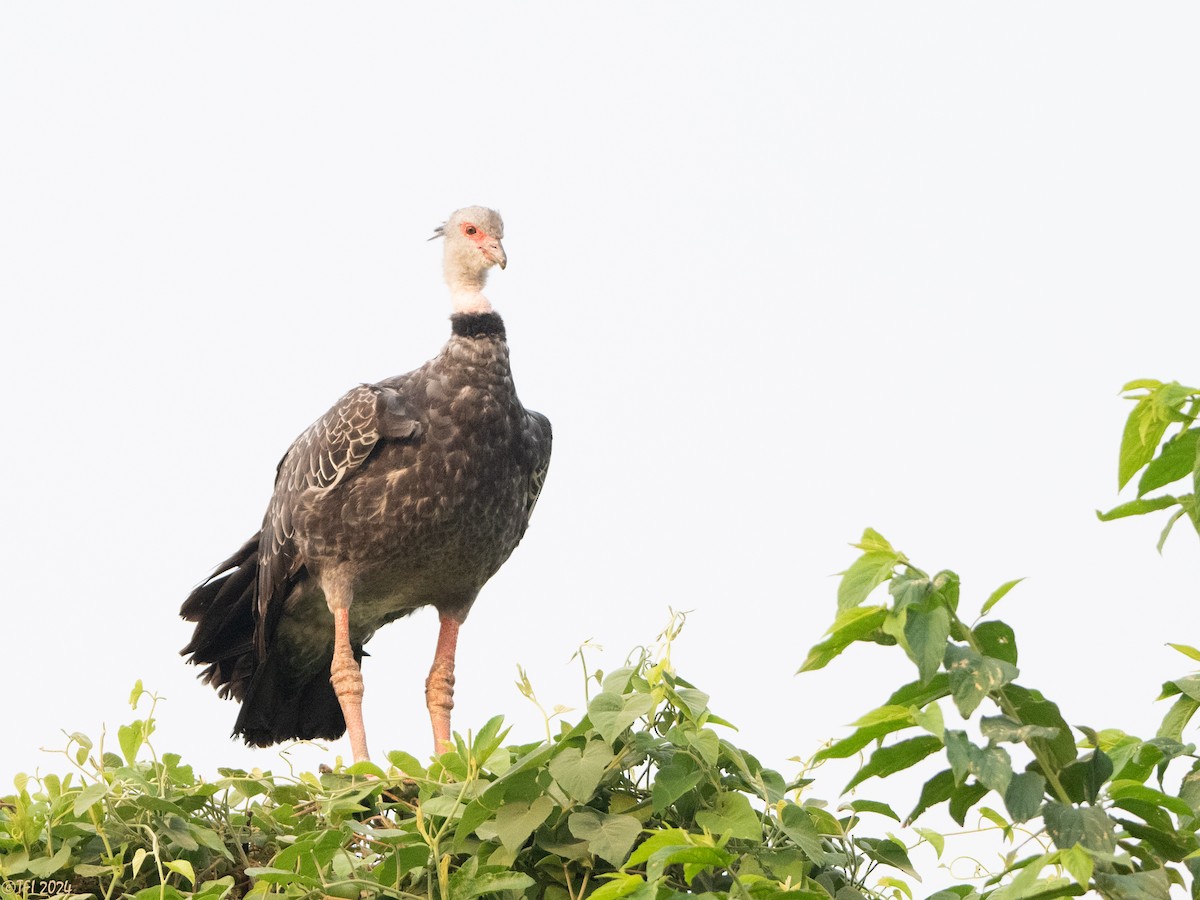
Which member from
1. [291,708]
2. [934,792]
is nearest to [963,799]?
[934,792]

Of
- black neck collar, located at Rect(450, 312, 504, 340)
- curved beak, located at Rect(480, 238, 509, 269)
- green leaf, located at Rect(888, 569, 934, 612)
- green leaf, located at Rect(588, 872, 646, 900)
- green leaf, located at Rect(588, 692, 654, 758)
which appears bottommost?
green leaf, located at Rect(588, 872, 646, 900)

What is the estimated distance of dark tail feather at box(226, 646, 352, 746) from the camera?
669 centimetres

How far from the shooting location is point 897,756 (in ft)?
6.10

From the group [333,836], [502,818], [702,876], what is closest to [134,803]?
[333,836]

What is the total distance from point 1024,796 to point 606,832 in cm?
66

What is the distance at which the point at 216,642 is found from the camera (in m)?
6.65

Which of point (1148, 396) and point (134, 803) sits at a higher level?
point (1148, 396)

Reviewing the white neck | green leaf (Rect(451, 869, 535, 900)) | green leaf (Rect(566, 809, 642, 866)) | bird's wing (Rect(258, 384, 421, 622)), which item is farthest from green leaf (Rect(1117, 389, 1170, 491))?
the white neck

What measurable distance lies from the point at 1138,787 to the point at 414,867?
102 cm

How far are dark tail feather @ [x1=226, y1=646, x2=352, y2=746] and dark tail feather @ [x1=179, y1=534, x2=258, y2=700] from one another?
0.09 metres

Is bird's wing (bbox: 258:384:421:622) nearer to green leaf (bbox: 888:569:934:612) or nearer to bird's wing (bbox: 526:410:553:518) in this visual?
bird's wing (bbox: 526:410:553:518)

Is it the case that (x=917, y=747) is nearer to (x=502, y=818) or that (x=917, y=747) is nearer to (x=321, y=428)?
(x=502, y=818)

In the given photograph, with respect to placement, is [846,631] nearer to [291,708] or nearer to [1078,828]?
[1078,828]

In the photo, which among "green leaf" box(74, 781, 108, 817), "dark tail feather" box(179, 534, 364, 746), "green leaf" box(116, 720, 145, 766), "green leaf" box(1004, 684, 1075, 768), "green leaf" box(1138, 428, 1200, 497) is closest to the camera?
"green leaf" box(1004, 684, 1075, 768)
